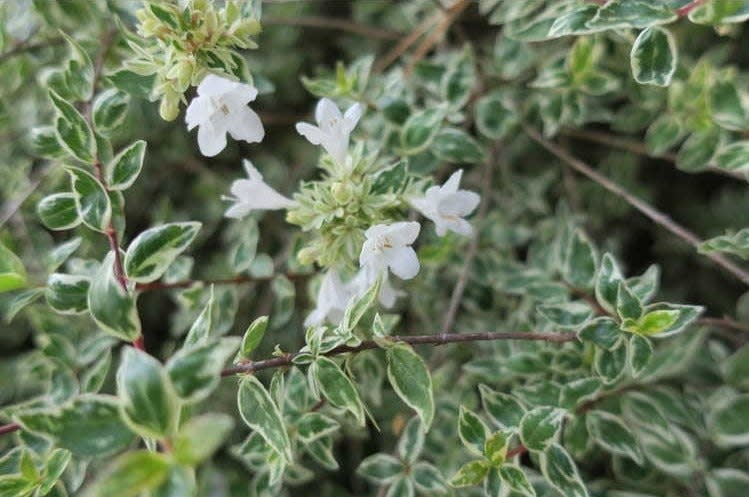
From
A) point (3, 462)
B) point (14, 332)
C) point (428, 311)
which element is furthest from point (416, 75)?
point (14, 332)

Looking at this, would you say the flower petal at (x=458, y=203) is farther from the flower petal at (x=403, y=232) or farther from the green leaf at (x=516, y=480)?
the green leaf at (x=516, y=480)

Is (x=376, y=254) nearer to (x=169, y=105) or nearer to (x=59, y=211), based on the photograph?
(x=169, y=105)

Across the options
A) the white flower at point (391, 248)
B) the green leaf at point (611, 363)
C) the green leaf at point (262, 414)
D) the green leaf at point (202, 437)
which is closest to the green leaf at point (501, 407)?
the green leaf at point (611, 363)

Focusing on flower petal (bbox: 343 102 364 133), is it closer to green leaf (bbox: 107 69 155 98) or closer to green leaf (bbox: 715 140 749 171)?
green leaf (bbox: 107 69 155 98)

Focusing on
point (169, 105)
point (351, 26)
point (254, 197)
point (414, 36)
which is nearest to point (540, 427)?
point (254, 197)

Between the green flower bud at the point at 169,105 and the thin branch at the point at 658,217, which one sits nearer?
the green flower bud at the point at 169,105

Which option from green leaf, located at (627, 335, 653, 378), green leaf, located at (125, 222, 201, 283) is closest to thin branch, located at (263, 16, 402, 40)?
green leaf, located at (125, 222, 201, 283)
